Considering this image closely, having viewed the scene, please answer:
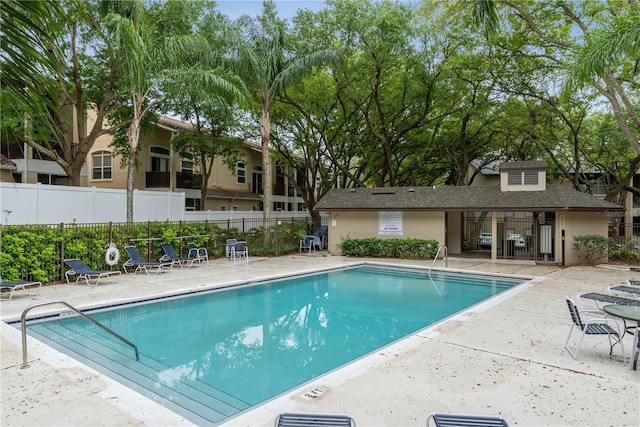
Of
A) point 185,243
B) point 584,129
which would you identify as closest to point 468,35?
point 584,129

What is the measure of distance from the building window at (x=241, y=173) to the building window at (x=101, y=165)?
28.2 feet

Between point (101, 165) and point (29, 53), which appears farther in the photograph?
point (101, 165)

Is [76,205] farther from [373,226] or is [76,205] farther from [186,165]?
[373,226]

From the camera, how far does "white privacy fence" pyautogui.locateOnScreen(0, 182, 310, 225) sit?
45.3 ft

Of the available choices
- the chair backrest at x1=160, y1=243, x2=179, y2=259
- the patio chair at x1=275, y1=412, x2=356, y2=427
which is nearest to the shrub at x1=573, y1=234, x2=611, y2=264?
the chair backrest at x1=160, y1=243, x2=179, y2=259

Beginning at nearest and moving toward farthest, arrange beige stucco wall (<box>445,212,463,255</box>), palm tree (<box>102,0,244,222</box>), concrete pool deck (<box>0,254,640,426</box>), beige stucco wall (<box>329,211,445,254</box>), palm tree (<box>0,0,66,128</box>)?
palm tree (<box>0,0,66,128</box>)
concrete pool deck (<box>0,254,640,426</box>)
palm tree (<box>102,0,244,222</box>)
beige stucco wall (<box>329,211,445,254</box>)
beige stucco wall (<box>445,212,463,255</box>)

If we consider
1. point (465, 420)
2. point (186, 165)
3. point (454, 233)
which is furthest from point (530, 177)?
point (186, 165)

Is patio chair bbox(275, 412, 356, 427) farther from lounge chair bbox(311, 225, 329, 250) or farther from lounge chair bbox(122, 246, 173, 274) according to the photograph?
lounge chair bbox(311, 225, 329, 250)

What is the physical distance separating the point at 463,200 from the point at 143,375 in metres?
15.9

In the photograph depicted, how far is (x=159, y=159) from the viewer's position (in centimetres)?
2514

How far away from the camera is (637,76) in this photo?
16.6m

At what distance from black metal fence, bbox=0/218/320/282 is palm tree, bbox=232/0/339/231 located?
1789mm

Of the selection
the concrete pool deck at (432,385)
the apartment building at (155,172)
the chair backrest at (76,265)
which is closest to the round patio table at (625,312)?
the concrete pool deck at (432,385)

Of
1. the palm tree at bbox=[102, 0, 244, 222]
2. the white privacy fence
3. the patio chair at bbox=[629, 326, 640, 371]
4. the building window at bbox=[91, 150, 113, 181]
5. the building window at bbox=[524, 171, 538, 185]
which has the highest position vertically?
the palm tree at bbox=[102, 0, 244, 222]
